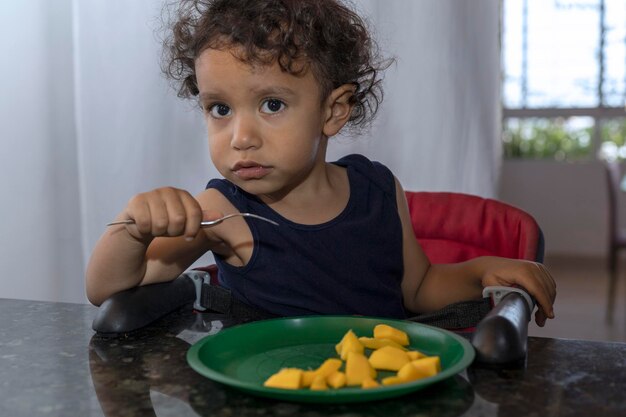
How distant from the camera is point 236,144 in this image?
93 centimetres

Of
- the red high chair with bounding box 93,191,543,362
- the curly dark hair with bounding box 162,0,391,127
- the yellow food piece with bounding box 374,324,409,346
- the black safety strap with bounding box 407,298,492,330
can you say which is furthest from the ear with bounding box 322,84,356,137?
the yellow food piece with bounding box 374,324,409,346

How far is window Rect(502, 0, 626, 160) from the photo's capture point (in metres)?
5.93

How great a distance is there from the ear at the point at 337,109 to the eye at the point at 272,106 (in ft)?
0.48

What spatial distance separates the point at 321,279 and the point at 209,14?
39cm

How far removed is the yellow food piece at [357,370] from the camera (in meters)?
0.59

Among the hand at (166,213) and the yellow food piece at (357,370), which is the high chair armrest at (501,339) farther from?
the hand at (166,213)

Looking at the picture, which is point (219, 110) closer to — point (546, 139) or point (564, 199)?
point (564, 199)

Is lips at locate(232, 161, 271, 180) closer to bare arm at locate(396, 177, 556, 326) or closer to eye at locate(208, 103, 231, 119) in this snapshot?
eye at locate(208, 103, 231, 119)

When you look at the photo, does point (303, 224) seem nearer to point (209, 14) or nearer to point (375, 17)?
point (209, 14)

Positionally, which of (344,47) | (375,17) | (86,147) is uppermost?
(375,17)

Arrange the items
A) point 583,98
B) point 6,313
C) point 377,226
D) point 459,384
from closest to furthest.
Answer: point 459,384 < point 6,313 < point 377,226 < point 583,98

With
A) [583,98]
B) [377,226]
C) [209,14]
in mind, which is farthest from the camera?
[583,98]

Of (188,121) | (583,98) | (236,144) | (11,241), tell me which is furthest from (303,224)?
(583,98)

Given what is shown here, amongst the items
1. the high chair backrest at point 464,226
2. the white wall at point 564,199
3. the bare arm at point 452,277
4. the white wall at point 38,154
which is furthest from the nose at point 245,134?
the white wall at point 564,199
